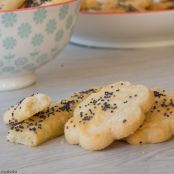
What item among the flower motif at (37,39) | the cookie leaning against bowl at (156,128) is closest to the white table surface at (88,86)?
the cookie leaning against bowl at (156,128)

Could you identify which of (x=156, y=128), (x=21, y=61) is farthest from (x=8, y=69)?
(x=156, y=128)

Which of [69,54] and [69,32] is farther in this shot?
[69,54]

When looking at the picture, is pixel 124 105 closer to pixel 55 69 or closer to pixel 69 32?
pixel 69 32

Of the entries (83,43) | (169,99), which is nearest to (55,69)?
(83,43)

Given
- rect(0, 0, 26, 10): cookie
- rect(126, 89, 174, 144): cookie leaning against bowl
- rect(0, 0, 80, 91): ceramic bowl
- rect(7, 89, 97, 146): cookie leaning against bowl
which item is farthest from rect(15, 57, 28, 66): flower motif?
rect(126, 89, 174, 144): cookie leaning against bowl

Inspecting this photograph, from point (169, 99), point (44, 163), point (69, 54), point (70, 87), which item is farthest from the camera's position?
point (69, 54)

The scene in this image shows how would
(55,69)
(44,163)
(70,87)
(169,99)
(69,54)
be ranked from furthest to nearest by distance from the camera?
(69,54) < (55,69) < (70,87) < (169,99) < (44,163)

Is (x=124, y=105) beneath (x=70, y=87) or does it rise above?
above

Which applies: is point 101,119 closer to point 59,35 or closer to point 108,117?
point 108,117
